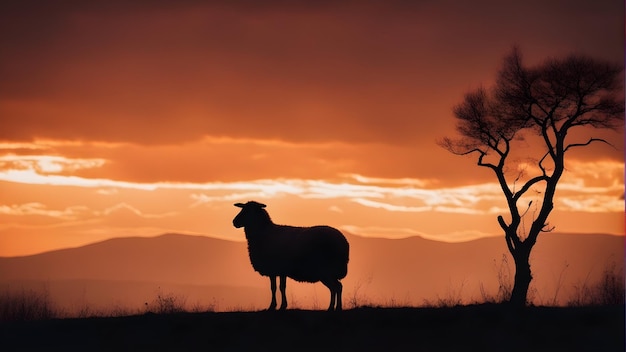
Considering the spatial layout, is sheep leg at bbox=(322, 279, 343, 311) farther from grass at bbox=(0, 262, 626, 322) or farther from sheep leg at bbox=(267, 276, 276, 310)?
sheep leg at bbox=(267, 276, 276, 310)

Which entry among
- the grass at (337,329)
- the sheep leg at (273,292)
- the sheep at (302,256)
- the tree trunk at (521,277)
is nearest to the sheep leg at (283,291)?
the sheep at (302,256)

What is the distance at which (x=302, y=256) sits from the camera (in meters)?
30.9

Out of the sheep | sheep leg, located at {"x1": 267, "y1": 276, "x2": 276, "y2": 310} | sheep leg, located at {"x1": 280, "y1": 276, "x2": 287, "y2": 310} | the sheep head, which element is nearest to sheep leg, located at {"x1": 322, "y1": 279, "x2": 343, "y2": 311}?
the sheep

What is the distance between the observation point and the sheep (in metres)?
30.6

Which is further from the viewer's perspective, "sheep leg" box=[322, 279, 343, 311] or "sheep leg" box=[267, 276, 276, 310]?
"sheep leg" box=[267, 276, 276, 310]

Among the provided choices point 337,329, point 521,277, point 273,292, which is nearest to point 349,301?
point 273,292

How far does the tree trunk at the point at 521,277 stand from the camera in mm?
34000

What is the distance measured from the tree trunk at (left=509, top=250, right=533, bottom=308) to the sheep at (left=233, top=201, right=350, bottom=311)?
20.2ft

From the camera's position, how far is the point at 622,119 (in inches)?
1479

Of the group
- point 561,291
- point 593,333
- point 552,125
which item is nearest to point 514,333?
point 593,333

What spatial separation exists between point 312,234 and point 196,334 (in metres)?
5.62

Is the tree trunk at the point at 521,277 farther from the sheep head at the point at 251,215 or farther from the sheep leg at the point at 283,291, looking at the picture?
the sheep head at the point at 251,215

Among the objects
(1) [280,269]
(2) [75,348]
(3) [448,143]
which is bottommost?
(2) [75,348]

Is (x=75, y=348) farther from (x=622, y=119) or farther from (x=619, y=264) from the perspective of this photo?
(x=622, y=119)
